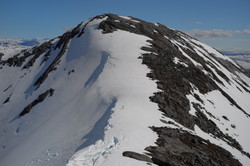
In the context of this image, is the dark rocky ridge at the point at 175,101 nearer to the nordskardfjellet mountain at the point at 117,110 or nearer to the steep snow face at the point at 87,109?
the nordskardfjellet mountain at the point at 117,110

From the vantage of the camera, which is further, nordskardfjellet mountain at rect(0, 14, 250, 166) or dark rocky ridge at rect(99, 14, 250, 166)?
nordskardfjellet mountain at rect(0, 14, 250, 166)

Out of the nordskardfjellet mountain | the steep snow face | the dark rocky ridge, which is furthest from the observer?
the steep snow face

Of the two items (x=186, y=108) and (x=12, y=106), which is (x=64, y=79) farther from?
(x=186, y=108)

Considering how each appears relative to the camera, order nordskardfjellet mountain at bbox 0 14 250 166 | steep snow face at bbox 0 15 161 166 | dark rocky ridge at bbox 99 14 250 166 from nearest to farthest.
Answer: dark rocky ridge at bbox 99 14 250 166 → nordskardfjellet mountain at bbox 0 14 250 166 → steep snow face at bbox 0 15 161 166

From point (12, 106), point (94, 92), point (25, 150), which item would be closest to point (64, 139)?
→ point (25, 150)

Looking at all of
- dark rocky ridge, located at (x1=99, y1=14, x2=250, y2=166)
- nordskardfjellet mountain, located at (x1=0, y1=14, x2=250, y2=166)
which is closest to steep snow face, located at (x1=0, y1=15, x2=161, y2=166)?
nordskardfjellet mountain, located at (x1=0, y1=14, x2=250, y2=166)

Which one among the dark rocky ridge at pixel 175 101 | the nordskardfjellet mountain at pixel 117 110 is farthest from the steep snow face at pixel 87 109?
the dark rocky ridge at pixel 175 101

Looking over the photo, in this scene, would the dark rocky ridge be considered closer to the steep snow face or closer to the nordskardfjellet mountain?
the nordskardfjellet mountain
